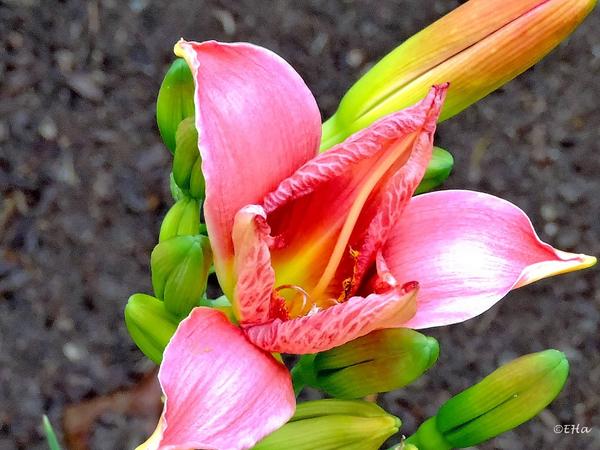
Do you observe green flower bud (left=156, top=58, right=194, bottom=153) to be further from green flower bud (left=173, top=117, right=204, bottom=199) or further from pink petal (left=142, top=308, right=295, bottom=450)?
pink petal (left=142, top=308, right=295, bottom=450)

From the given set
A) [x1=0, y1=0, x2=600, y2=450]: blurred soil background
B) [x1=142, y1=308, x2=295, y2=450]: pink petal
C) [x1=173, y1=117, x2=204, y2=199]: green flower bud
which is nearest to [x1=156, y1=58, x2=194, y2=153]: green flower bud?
[x1=173, y1=117, x2=204, y2=199]: green flower bud

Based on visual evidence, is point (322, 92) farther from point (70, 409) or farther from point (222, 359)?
point (222, 359)

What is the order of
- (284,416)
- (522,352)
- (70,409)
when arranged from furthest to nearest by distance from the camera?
1. (522,352)
2. (70,409)
3. (284,416)

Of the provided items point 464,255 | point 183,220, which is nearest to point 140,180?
point 183,220

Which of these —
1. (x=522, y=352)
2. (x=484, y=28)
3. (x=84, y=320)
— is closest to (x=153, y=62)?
(x=84, y=320)

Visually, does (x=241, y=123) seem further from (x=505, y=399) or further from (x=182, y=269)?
(x=505, y=399)

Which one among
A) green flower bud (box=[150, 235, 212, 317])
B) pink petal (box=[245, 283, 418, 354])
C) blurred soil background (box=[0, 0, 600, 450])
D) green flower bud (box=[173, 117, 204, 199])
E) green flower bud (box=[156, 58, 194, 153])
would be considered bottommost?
blurred soil background (box=[0, 0, 600, 450])
